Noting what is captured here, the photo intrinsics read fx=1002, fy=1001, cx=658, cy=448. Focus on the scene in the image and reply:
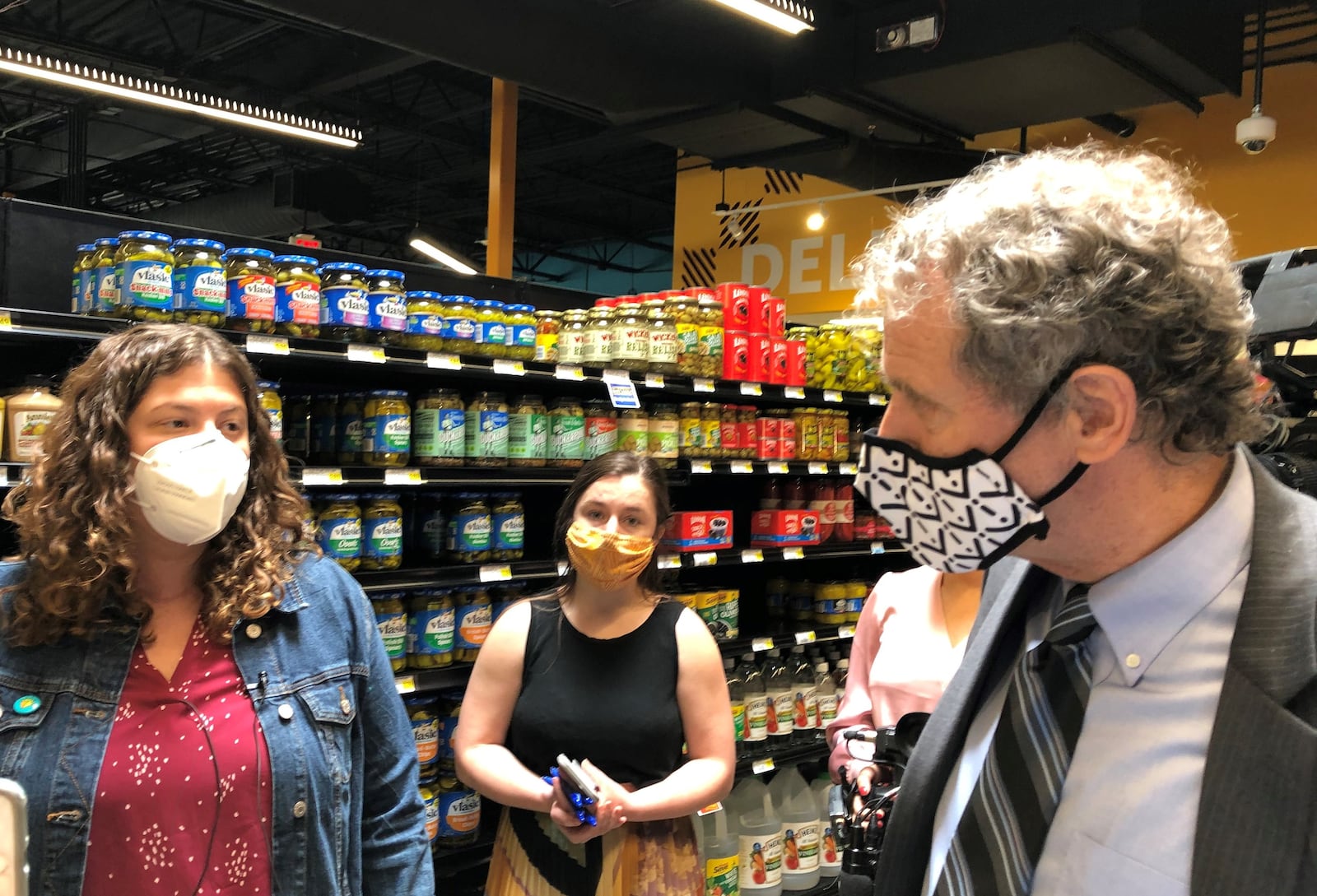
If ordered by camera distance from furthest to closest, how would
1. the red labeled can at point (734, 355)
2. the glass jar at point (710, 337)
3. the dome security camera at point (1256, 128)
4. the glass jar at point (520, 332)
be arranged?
the dome security camera at point (1256, 128)
the red labeled can at point (734, 355)
the glass jar at point (710, 337)
the glass jar at point (520, 332)

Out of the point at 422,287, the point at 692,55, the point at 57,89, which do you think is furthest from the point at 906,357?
the point at 57,89

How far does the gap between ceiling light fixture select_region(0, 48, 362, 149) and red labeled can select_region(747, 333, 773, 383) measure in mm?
5595

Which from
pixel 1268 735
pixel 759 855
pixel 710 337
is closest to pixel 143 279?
pixel 710 337

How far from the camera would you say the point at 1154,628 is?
3.41 ft

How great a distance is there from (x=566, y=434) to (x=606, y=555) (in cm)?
107

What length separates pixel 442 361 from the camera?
328 centimetres

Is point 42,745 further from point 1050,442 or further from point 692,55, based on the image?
point 692,55

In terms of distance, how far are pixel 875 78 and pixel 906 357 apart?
5.84 m

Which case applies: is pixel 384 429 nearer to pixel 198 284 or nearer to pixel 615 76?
pixel 198 284

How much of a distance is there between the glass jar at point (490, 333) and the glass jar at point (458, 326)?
3 centimetres

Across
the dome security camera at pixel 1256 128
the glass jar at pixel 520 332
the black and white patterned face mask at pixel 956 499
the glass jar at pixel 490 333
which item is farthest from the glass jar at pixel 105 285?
the dome security camera at pixel 1256 128

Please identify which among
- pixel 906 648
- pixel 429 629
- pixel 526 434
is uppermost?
pixel 526 434

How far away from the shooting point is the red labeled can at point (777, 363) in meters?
4.46

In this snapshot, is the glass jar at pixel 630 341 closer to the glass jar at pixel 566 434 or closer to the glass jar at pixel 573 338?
the glass jar at pixel 573 338
